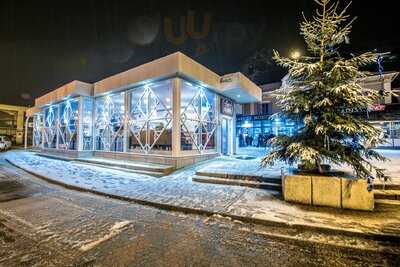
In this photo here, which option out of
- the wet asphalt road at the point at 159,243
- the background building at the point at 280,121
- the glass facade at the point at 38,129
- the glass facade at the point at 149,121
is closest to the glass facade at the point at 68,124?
the glass facade at the point at 149,121

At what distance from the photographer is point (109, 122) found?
12375 millimetres

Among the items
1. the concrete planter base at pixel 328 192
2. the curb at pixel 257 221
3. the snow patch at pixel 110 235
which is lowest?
the snow patch at pixel 110 235

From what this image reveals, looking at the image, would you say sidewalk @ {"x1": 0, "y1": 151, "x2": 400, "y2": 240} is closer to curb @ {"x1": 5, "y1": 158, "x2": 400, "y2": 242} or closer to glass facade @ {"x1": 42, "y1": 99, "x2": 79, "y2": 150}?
curb @ {"x1": 5, "y1": 158, "x2": 400, "y2": 242}

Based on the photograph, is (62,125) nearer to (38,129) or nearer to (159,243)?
(38,129)

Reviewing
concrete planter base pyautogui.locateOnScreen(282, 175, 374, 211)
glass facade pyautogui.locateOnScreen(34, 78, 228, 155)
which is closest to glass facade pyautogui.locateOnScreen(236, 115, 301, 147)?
glass facade pyautogui.locateOnScreen(34, 78, 228, 155)

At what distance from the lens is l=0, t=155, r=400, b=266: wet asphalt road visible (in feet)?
8.53

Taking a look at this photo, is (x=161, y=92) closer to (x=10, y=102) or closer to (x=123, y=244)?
(x=123, y=244)

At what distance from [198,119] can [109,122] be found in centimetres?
604

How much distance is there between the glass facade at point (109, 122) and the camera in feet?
39.2

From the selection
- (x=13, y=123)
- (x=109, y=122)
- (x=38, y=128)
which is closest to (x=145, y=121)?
(x=109, y=122)

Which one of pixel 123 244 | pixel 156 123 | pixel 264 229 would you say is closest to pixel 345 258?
pixel 264 229

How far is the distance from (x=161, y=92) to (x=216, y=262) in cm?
1011

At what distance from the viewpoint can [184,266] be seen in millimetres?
2471

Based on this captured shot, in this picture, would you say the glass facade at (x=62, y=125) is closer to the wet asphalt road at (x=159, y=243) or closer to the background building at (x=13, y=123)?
the wet asphalt road at (x=159, y=243)
